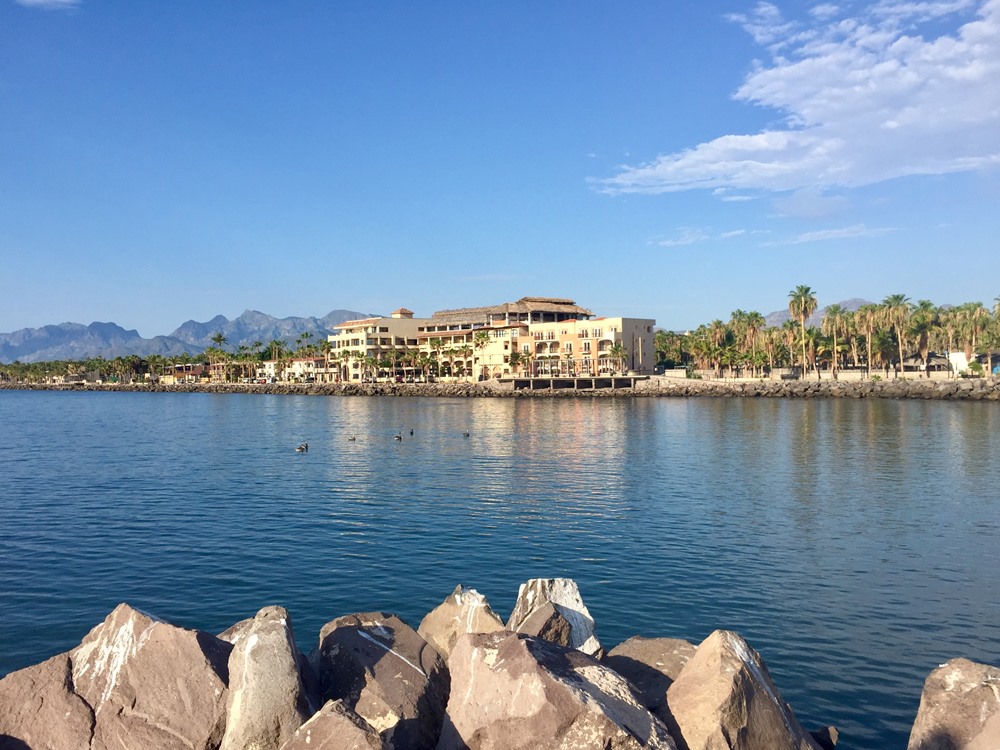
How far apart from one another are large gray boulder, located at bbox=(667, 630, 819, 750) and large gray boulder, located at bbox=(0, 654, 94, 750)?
6801mm

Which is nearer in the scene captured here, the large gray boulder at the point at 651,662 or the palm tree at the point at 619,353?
the large gray boulder at the point at 651,662

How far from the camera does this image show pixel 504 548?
24.6m

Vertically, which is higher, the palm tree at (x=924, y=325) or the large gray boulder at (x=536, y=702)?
the palm tree at (x=924, y=325)

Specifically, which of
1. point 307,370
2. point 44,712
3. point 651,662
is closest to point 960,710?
point 651,662

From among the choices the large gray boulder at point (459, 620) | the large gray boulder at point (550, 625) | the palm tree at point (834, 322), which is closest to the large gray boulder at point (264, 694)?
the large gray boulder at point (459, 620)

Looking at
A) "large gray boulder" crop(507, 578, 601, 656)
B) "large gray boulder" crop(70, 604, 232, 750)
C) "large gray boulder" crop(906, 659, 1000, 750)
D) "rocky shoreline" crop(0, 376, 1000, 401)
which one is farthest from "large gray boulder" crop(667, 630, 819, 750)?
"rocky shoreline" crop(0, 376, 1000, 401)

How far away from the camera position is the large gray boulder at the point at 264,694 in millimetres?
Answer: 8734

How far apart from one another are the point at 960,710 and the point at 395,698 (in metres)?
6.59

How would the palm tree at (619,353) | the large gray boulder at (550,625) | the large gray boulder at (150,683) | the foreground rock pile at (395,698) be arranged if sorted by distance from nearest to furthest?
the foreground rock pile at (395,698) < the large gray boulder at (150,683) < the large gray boulder at (550,625) < the palm tree at (619,353)

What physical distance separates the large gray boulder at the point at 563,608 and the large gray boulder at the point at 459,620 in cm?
45

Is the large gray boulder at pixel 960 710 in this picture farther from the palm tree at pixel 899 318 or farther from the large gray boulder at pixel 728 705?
the palm tree at pixel 899 318

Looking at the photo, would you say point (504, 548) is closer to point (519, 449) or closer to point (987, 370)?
point (519, 449)

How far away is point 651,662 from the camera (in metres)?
11.1

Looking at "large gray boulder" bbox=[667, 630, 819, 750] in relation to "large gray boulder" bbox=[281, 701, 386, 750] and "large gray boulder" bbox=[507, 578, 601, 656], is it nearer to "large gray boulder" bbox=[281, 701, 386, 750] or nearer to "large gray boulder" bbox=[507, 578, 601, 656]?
"large gray boulder" bbox=[507, 578, 601, 656]
